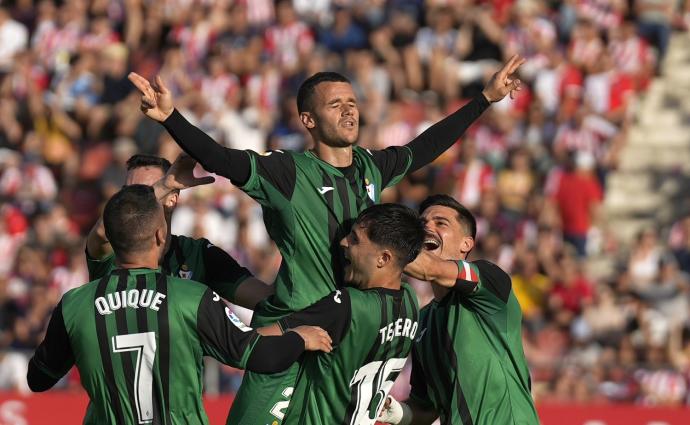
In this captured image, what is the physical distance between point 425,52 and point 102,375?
42.6ft

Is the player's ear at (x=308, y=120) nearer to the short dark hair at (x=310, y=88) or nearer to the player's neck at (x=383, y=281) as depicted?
the short dark hair at (x=310, y=88)

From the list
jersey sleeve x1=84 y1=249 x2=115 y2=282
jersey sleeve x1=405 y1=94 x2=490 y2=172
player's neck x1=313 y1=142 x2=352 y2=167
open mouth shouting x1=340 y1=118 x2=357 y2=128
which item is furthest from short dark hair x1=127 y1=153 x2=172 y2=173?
jersey sleeve x1=405 y1=94 x2=490 y2=172

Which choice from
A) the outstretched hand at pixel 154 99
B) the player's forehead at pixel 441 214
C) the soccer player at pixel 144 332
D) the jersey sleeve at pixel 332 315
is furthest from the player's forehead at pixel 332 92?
the soccer player at pixel 144 332

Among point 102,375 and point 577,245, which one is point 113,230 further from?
point 577,245

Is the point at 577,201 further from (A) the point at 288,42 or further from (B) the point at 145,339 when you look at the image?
(B) the point at 145,339

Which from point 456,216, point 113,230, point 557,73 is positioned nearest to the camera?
point 113,230

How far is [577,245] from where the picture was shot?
17312 mm

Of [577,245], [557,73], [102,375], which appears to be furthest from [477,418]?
[557,73]

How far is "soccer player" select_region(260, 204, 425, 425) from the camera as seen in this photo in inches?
285

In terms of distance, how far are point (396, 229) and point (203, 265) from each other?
1.97 metres

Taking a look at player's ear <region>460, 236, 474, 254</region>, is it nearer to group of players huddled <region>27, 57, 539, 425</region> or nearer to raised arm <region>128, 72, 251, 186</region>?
group of players huddled <region>27, 57, 539, 425</region>

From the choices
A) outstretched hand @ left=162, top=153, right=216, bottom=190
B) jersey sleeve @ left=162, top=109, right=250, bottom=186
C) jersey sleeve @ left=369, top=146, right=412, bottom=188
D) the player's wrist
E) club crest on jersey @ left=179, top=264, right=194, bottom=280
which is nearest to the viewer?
jersey sleeve @ left=162, top=109, right=250, bottom=186

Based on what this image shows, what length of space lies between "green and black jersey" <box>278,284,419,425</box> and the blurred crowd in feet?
23.6

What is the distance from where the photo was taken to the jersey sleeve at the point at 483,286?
7.59 metres
